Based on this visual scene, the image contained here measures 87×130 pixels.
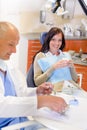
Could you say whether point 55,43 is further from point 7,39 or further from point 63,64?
point 7,39

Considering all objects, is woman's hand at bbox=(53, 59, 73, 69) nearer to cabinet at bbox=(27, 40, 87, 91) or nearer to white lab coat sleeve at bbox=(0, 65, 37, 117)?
white lab coat sleeve at bbox=(0, 65, 37, 117)

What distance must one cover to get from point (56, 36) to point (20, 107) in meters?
1.45

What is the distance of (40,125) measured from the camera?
49.8 inches

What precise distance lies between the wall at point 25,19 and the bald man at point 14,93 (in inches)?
97.5

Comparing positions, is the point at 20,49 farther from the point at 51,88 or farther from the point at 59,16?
the point at 51,88

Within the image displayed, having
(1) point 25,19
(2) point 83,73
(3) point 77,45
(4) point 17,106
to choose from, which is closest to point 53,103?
(4) point 17,106

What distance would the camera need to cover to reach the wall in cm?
399

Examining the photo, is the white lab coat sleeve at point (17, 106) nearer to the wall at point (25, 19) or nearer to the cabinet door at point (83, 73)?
Answer: the cabinet door at point (83, 73)

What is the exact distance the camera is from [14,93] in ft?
5.00

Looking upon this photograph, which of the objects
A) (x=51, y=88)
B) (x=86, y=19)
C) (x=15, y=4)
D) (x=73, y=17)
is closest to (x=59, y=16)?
(x=73, y=17)

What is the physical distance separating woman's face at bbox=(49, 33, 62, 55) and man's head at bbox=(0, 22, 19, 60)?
3.89 ft

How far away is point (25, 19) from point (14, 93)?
2.78 meters

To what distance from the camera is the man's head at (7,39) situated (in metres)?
1.39

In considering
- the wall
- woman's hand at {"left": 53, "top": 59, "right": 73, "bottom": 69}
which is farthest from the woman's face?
the wall
